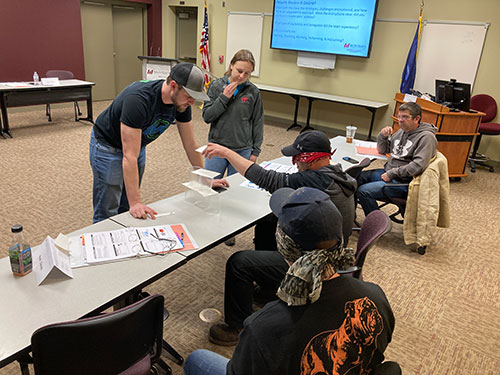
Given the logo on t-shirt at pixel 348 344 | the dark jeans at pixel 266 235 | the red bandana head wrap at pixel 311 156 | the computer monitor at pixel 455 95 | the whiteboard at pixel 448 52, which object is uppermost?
the whiteboard at pixel 448 52

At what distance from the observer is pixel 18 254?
1.46m

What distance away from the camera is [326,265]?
109cm

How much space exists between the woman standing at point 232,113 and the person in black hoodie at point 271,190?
85cm

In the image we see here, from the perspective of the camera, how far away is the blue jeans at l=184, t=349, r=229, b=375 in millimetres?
1397

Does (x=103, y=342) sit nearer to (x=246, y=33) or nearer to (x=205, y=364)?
(x=205, y=364)

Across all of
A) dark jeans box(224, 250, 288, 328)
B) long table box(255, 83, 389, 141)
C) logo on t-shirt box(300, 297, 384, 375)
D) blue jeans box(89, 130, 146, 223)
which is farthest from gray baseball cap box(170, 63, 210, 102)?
long table box(255, 83, 389, 141)

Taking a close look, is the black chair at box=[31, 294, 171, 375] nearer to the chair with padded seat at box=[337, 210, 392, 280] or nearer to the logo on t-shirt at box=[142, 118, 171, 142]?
the chair with padded seat at box=[337, 210, 392, 280]

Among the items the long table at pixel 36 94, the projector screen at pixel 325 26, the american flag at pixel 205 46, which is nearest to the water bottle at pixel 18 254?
the long table at pixel 36 94

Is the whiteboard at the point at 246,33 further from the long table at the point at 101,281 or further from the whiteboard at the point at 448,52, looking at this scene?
the long table at the point at 101,281

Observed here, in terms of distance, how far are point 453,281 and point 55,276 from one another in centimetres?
280

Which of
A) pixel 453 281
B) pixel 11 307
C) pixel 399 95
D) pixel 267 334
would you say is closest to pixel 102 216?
pixel 11 307

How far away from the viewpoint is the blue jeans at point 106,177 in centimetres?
228

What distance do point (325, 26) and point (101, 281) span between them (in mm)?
6797

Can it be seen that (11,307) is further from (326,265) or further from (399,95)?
(399,95)
